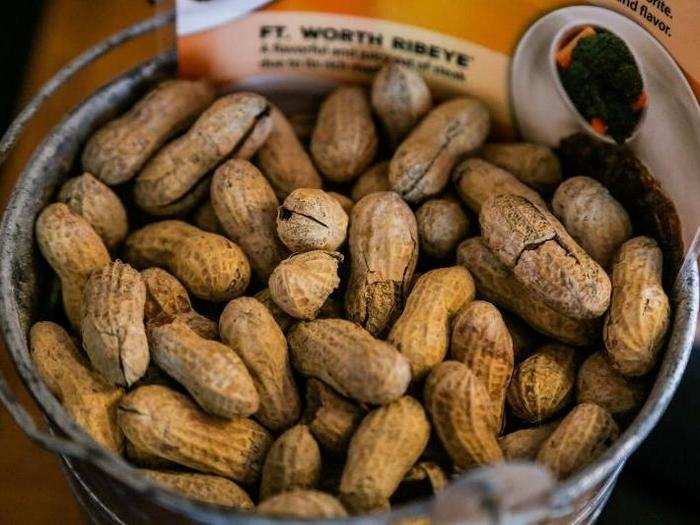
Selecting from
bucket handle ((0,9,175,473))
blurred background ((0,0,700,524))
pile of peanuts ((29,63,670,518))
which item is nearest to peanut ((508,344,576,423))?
pile of peanuts ((29,63,670,518))

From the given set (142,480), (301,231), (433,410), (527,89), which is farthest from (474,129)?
(142,480)

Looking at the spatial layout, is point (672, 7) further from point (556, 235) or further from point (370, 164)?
point (370, 164)

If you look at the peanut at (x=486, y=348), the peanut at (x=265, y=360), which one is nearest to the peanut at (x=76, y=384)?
the peanut at (x=265, y=360)

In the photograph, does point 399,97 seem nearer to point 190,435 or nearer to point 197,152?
point 197,152

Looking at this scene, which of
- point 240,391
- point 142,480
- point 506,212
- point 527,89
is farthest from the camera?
point 527,89

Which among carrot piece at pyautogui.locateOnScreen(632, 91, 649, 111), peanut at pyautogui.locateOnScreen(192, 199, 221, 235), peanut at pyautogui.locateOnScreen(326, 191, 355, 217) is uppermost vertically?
carrot piece at pyautogui.locateOnScreen(632, 91, 649, 111)

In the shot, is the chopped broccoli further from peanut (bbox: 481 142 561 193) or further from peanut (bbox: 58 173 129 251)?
peanut (bbox: 58 173 129 251)
